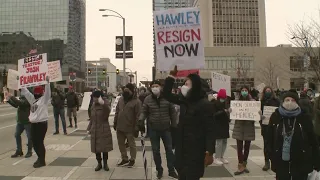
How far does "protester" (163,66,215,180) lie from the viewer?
16.2 feet

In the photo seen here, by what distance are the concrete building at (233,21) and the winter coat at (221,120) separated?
124m

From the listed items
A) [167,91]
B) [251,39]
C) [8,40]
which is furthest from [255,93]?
[251,39]

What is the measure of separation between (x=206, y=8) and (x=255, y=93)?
124 m

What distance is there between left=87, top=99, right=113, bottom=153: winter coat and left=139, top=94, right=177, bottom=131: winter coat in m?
1.11

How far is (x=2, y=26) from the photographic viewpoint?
126 meters

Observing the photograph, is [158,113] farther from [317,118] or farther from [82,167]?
[317,118]

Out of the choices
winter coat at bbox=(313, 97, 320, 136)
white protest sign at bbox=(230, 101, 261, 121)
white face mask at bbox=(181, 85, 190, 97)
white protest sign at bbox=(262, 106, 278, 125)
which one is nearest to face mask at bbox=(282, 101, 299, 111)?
winter coat at bbox=(313, 97, 320, 136)

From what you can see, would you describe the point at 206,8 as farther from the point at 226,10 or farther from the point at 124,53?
the point at 124,53

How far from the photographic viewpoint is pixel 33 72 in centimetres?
872

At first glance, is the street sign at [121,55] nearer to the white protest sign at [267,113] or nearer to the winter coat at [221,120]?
the winter coat at [221,120]

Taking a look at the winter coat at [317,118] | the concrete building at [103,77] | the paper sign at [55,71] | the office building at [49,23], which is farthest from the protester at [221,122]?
the office building at [49,23]

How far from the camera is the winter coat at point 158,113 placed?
7121 mm

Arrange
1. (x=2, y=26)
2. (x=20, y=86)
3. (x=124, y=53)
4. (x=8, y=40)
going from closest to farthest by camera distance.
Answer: (x=20, y=86), (x=124, y=53), (x=8, y=40), (x=2, y=26)

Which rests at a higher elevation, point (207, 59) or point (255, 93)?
point (207, 59)
